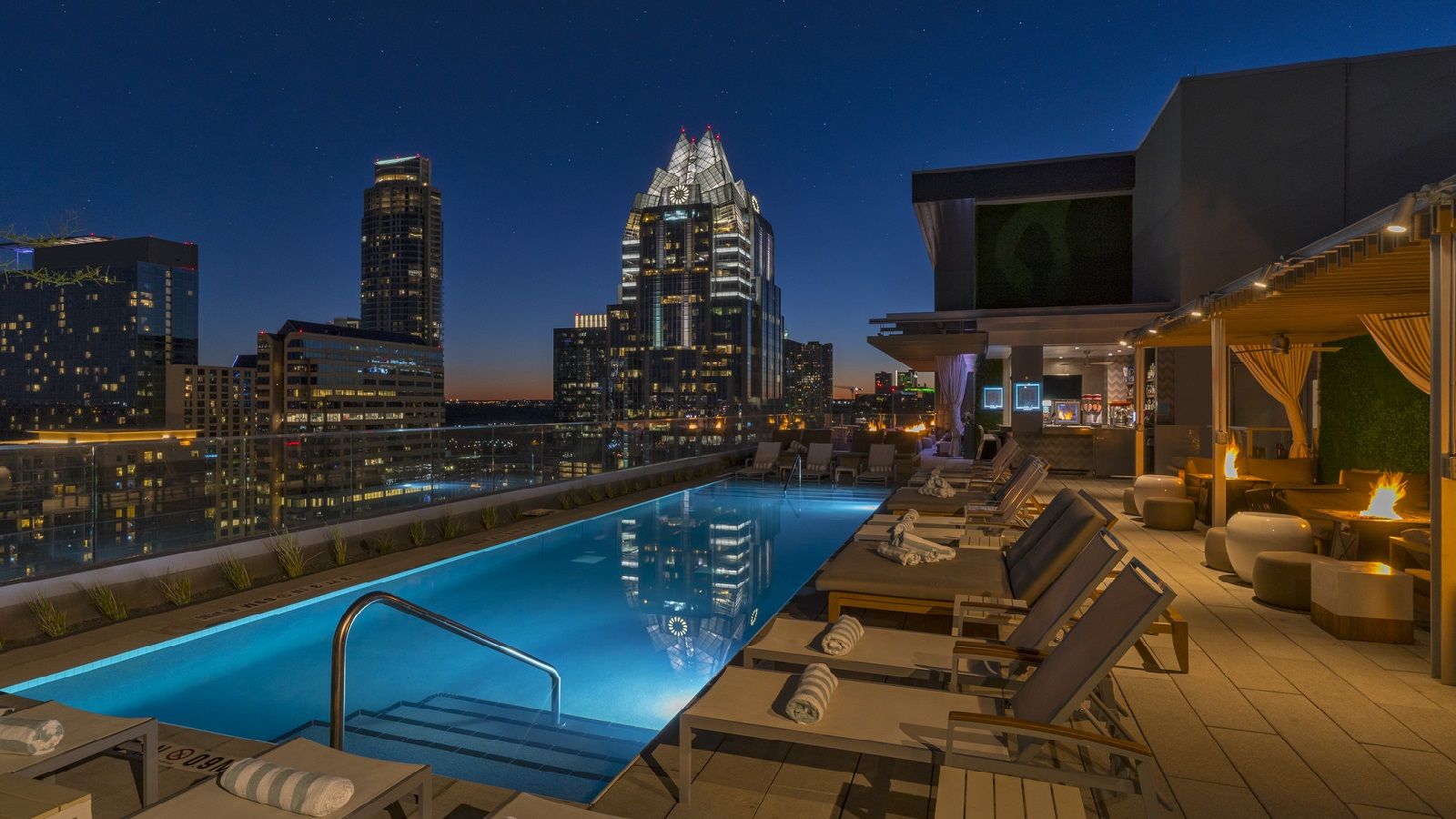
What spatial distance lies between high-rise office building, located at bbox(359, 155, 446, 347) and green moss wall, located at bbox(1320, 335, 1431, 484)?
16005cm

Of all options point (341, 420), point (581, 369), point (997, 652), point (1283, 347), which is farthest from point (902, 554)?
point (581, 369)

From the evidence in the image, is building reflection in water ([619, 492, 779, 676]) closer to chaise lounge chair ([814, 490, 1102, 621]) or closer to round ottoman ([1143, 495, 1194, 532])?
chaise lounge chair ([814, 490, 1102, 621])

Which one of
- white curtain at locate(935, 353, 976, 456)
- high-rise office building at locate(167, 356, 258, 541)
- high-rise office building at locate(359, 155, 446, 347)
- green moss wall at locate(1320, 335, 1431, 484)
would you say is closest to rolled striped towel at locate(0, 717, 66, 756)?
high-rise office building at locate(167, 356, 258, 541)

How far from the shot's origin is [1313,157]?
1429 centimetres

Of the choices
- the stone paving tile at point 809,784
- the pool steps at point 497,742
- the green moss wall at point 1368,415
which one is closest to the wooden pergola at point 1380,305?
the green moss wall at point 1368,415

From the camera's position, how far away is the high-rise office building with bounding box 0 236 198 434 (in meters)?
19.0

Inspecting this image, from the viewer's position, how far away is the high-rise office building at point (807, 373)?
135 meters

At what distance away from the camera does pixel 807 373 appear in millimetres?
142125

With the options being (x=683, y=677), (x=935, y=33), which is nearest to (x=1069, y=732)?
(x=683, y=677)

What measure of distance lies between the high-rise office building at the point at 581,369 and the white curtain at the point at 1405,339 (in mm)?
106932

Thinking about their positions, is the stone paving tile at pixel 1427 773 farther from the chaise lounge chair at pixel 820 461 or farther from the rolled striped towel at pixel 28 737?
the chaise lounge chair at pixel 820 461

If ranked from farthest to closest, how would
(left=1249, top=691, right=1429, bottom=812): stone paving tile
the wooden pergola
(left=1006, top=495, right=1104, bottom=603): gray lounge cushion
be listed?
1. (left=1006, top=495, right=1104, bottom=603): gray lounge cushion
2. the wooden pergola
3. (left=1249, top=691, right=1429, bottom=812): stone paving tile

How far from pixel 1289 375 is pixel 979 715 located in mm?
11258

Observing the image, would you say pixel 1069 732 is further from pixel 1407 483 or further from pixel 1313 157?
pixel 1313 157
